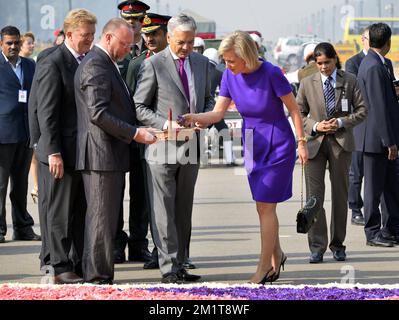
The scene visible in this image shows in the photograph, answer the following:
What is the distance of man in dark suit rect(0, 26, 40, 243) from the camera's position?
1250cm

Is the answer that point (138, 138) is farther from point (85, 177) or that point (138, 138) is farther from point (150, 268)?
point (150, 268)

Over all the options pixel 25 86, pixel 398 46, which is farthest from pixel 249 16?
pixel 25 86

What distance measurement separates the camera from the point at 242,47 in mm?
9086

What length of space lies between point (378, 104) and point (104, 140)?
11.9ft

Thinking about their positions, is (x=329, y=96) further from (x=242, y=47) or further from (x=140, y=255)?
(x=140, y=255)

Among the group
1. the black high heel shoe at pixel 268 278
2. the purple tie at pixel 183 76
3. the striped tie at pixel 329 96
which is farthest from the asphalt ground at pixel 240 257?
the purple tie at pixel 183 76

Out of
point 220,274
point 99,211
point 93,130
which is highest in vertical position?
point 93,130

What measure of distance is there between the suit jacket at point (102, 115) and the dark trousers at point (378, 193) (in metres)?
3.49

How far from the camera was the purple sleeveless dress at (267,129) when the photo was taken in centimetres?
920

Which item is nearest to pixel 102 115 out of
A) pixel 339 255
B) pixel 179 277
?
pixel 179 277

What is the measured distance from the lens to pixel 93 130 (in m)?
9.03

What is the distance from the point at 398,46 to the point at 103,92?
5896cm

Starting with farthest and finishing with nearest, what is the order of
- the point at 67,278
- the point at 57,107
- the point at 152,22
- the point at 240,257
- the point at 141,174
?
the point at 240,257
the point at 141,174
the point at 152,22
the point at 67,278
the point at 57,107

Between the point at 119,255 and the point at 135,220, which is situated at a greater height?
the point at 135,220
